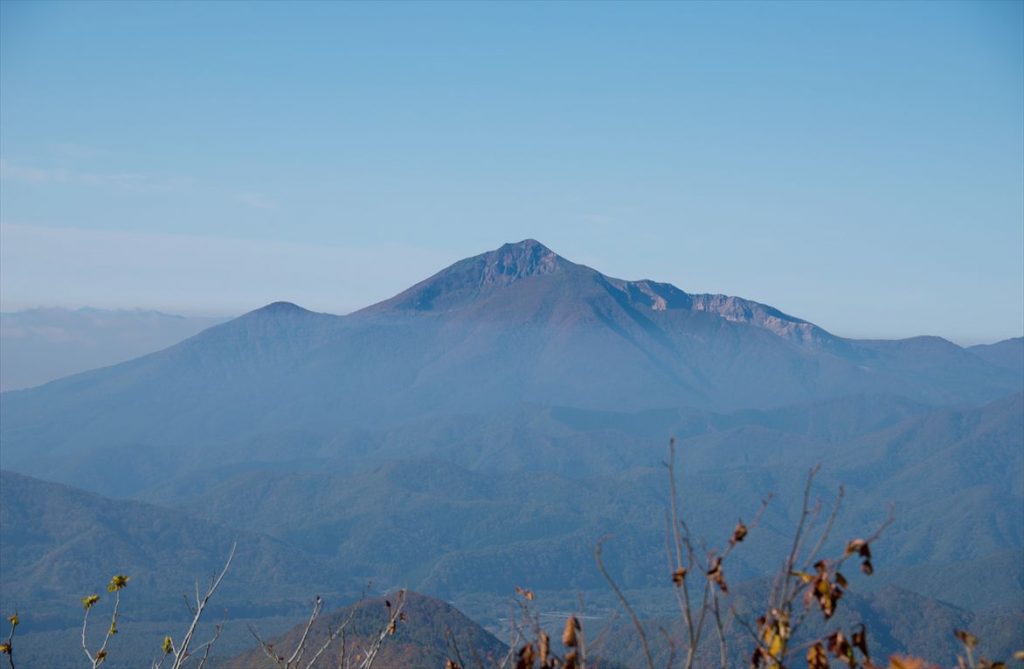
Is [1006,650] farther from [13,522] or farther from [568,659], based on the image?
[13,522]

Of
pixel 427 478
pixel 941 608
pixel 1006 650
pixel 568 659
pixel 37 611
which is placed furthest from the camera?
pixel 427 478

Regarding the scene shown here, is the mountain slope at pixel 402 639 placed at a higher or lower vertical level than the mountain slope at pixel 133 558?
higher

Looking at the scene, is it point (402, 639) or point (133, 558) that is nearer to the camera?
point (402, 639)

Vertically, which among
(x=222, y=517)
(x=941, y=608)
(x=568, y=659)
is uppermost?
(x=568, y=659)

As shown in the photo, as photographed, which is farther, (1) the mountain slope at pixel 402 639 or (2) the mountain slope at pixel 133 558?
(2) the mountain slope at pixel 133 558

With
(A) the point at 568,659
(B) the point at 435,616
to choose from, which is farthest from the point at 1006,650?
(A) the point at 568,659

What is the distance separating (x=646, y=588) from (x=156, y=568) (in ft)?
218

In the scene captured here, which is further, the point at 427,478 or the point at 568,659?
the point at 427,478

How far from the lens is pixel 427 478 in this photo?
19375 cm

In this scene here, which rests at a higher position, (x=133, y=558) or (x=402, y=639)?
(x=402, y=639)

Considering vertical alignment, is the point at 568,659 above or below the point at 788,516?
above

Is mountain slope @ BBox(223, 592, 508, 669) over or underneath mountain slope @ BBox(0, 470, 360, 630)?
over

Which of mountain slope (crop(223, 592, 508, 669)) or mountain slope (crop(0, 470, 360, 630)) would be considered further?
mountain slope (crop(0, 470, 360, 630))

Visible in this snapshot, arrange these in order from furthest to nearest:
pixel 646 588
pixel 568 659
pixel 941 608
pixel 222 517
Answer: pixel 222 517 → pixel 646 588 → pixel 941 608 → pixel 568 659
